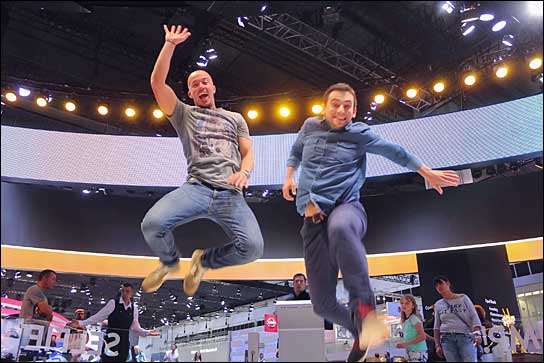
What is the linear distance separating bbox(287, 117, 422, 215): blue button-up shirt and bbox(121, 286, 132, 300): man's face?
269 cm

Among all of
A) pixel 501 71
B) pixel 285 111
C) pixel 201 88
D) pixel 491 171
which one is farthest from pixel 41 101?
pixel 491 171

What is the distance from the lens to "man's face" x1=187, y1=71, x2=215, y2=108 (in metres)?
3.17

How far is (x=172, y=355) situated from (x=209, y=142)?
1.23 metres

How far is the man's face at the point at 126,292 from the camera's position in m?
4.75

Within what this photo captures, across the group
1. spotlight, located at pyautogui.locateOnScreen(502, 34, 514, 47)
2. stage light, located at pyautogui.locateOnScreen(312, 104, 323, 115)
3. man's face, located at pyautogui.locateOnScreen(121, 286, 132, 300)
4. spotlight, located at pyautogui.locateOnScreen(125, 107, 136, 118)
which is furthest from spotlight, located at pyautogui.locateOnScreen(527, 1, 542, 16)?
spotlight, located at pyautogui.locateOnScreen(125, 107, 136, 118)

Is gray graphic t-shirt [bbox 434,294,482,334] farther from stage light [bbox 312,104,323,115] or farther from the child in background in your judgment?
stage light [bbox 312,104,323,115]

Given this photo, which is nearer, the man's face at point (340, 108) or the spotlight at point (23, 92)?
the man's face at point (340, 108)

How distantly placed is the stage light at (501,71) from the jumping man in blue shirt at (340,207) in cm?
571

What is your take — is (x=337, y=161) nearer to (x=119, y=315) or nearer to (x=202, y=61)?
(x=119, y=315)

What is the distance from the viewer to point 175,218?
2.80 m

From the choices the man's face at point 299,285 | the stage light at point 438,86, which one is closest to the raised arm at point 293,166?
the man's face at point 299,285

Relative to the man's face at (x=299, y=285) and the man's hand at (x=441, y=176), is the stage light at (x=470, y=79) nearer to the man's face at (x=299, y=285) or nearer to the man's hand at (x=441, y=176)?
the man's face at (x=299, y=285)

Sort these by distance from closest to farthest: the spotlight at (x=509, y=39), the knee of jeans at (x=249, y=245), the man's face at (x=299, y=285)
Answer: the knee of jeans at (x=249, y=245)
the man's face at (x=299, y=285)
the spotlight at (x=509, y=39)

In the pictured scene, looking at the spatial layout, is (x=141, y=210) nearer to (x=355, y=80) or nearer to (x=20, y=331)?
(x=355, y=80)
